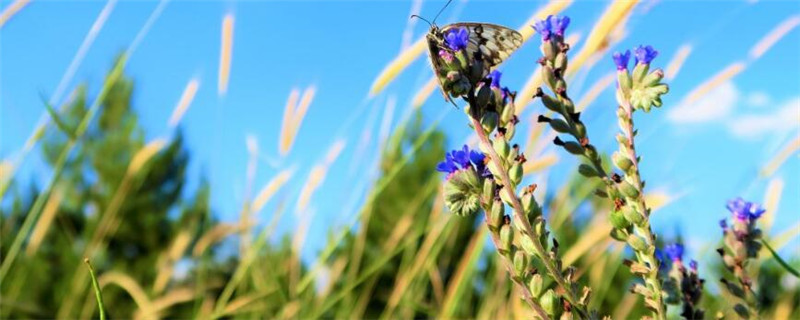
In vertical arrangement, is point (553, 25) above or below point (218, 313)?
above

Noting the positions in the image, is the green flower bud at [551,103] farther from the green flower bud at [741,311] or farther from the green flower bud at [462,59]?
the green flower bud at [741,311]

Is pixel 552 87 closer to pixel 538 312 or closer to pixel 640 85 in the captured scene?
pixel 640 85

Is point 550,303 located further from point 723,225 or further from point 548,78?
point 723,225

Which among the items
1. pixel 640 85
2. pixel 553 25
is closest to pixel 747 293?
pixel 640 85

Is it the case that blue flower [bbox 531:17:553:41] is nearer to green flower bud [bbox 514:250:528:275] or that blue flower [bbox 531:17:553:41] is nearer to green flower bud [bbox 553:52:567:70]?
green flower bud [bbox 553:52:567:70]

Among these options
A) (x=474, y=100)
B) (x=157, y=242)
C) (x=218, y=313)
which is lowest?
(x=157, y=242)

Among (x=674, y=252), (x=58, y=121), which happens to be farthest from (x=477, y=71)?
(x=58, y=121)

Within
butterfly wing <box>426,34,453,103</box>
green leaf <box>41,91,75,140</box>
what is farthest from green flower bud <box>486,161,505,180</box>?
green leaf <box>41,91,75,140</box>
